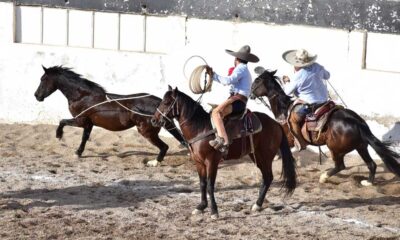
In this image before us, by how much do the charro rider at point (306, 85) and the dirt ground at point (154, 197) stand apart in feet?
3.56

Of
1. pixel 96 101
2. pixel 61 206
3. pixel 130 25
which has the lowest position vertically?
pixel 61 206

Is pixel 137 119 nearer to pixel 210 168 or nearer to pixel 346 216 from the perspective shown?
pixel 210 168

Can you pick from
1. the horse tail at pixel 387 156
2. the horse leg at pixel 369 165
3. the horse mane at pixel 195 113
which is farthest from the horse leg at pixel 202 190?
the horse leg at pixel 369 165

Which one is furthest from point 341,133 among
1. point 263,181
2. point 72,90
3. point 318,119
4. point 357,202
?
point 72,90

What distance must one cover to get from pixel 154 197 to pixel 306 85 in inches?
109

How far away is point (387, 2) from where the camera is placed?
1423 centimetres

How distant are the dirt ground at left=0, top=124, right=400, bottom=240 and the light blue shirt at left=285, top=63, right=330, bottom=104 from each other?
1265mm

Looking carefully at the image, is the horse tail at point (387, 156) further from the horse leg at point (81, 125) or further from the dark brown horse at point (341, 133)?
the horse leg at point (81, 125)

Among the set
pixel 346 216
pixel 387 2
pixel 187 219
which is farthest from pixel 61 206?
pixel 387 2

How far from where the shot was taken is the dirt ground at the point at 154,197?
1065 centimetres

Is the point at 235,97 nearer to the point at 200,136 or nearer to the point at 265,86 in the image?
the point at 200,136

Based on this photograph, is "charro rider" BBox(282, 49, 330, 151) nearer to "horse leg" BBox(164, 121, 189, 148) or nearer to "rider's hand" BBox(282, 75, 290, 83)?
"rider's hand" BBox(282, 75, 290, 83)

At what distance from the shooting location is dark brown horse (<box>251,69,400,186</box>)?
41.4ft

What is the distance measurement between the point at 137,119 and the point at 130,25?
2.63 m
